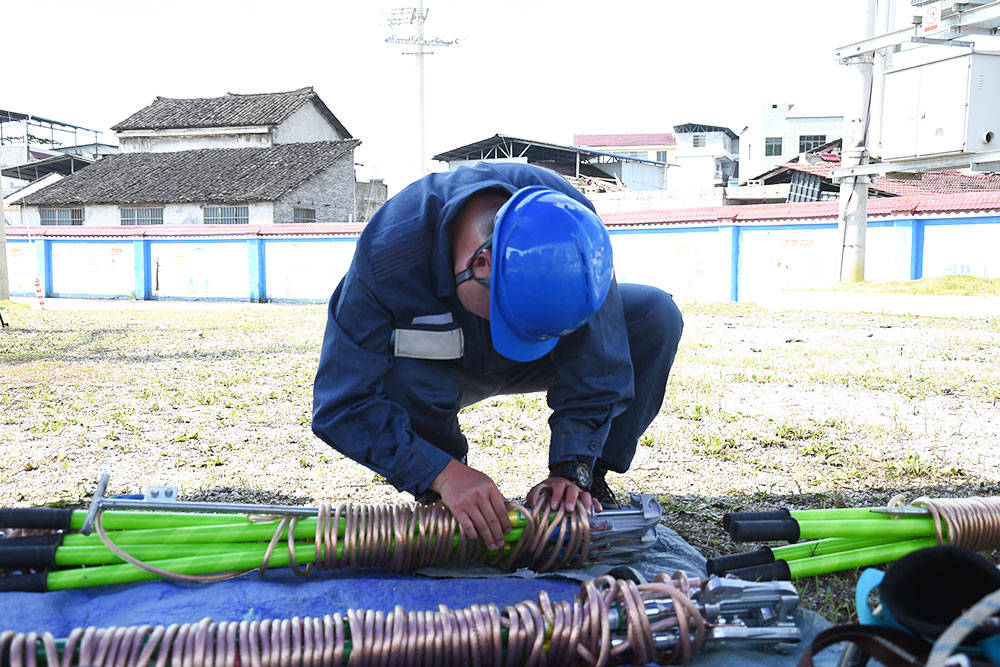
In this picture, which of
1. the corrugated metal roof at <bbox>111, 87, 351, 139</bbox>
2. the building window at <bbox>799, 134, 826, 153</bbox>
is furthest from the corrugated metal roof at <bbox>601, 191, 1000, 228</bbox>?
the building window at <bbox>799, 134, 826, 153</bbox>

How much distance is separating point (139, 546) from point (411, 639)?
0.76 m

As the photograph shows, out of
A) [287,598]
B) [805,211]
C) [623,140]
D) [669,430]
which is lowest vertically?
[669,430]

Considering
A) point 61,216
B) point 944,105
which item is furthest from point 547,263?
point 61,216

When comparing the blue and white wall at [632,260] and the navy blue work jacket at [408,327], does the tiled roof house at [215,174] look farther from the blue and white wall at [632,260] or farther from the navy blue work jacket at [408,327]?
the navy blue work jacket at [408,327]

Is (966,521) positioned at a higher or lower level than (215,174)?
lower

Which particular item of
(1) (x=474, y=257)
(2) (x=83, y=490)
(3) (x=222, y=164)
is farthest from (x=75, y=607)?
(3) (x=222, y=164)

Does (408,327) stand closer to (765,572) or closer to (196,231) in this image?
(765,572)

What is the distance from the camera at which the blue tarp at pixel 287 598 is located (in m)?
1.53

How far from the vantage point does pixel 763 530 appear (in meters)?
1.68

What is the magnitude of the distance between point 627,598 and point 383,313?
93cm

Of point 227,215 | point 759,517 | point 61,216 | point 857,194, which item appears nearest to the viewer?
point 759,517

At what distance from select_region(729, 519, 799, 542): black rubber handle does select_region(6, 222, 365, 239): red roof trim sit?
1717cm

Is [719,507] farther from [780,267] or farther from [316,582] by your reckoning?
[780,267]

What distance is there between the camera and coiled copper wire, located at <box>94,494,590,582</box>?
1.77m
